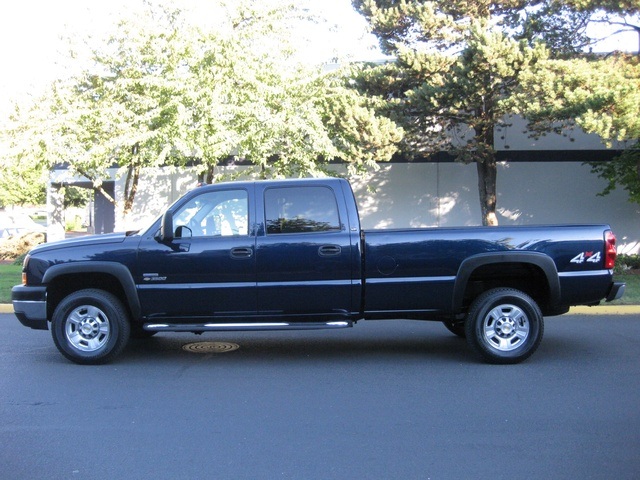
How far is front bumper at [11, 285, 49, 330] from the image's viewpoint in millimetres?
7812

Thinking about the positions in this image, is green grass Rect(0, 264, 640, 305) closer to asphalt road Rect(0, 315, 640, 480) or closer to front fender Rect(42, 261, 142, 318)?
asphalt road Rect(0, 315, 640, 480)

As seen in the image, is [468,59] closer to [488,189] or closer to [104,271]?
[488,189]

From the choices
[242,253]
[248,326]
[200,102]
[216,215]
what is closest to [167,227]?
[216,215]

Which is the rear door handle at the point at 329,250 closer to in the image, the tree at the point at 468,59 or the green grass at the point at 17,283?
the green grass at the point at 17,283

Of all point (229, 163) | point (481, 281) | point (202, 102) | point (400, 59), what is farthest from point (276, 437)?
point (229, 163)

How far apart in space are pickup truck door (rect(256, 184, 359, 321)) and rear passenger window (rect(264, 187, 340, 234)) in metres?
0.01

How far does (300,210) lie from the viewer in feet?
26.0

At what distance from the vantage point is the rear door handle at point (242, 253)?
7664 mm

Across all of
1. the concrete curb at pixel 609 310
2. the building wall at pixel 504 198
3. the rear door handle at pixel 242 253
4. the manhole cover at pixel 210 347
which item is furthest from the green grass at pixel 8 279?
the concrete curb at pixel 609 310

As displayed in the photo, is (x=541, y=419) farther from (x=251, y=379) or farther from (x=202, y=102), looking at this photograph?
(x=202, y=102)

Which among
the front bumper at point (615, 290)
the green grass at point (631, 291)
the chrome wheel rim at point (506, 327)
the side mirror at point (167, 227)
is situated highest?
the side mirror at point (167, 227)

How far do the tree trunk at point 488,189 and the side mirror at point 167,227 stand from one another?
12076 mm

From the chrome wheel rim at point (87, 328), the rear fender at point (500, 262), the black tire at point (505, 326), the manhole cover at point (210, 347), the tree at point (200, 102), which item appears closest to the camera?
the rear fender at point (500, 262)

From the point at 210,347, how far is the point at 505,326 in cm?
367
